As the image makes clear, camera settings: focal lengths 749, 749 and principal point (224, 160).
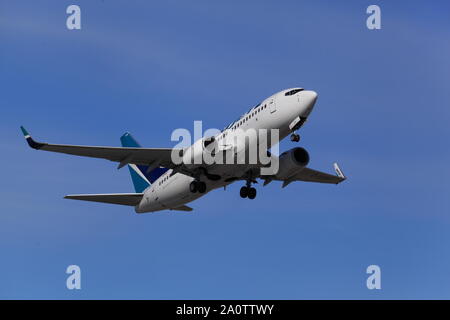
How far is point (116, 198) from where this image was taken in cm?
5581

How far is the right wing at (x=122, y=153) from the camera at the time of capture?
45.6m

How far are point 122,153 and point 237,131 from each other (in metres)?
7.65

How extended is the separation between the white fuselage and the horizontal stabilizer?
1.71 ft

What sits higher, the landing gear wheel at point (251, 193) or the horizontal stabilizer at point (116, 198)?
the horizontal stabilizer at point (116, 198)

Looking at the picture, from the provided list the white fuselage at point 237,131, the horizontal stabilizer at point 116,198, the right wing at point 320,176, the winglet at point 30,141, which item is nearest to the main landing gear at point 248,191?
the white fuselage at point 237,131

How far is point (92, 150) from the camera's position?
47.2m

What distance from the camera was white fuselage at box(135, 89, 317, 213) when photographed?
4381 centimetres

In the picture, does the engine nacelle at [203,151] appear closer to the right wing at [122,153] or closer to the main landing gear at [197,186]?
the right wing at [122,153]

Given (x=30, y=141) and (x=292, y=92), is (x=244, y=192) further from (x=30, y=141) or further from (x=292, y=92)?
(x=30, y=141)

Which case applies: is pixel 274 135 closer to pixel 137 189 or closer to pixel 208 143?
pixel 208 143

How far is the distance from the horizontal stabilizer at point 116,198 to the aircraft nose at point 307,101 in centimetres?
1694

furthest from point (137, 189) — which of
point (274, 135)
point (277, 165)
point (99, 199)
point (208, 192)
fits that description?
point (274, 135)

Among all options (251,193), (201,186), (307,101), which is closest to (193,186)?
(201,186)

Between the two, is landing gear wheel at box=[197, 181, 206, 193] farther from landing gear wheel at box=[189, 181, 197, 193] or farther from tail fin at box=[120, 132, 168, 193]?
tail fin at box=[120, 132, 168, 193]
